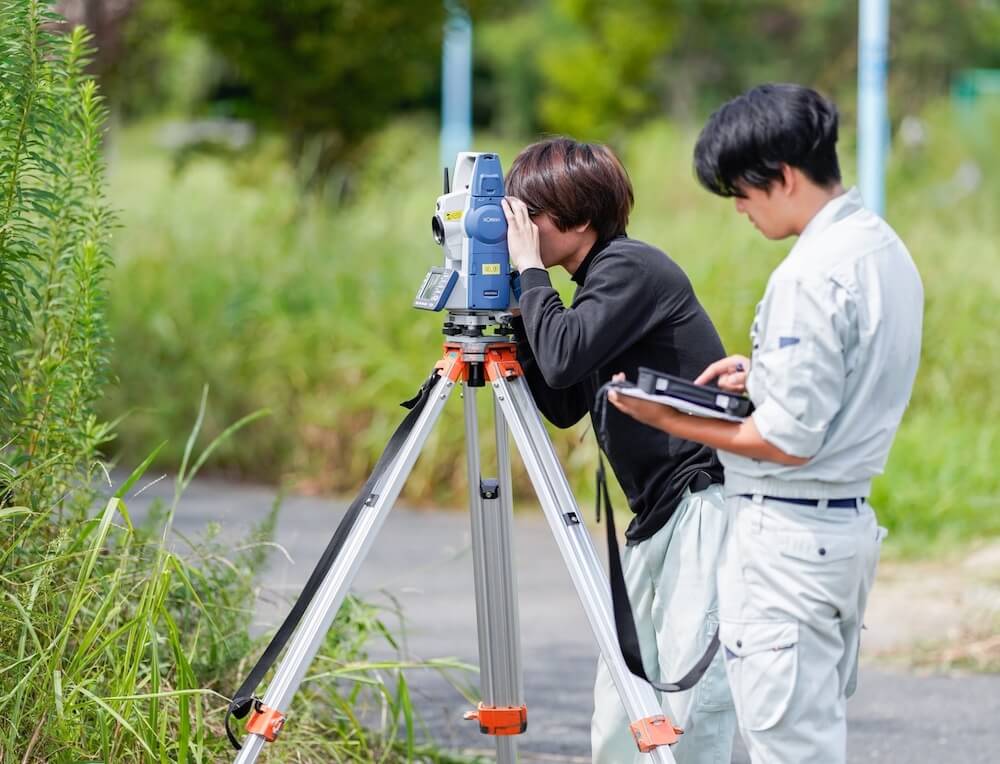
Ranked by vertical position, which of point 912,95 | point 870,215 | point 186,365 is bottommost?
point 186,365

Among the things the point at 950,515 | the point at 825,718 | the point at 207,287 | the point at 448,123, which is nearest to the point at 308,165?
the point at 207,287

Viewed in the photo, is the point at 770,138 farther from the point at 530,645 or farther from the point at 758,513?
the point at 530,645

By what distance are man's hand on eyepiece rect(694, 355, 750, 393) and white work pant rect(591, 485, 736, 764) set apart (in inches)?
18.6

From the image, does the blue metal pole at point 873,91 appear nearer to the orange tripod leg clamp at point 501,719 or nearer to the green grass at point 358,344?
the green grass at point 358,344

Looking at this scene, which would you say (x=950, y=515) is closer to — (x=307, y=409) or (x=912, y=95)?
(x=307, y=409)

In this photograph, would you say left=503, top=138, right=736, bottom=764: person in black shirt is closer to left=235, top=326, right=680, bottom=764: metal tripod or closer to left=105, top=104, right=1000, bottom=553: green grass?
left=235, top=326, right=680, bottom=764: metal tripod

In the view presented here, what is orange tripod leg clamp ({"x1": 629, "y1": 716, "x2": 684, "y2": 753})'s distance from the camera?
295cm

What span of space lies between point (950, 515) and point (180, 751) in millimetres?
4998

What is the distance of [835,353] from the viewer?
8.25ft

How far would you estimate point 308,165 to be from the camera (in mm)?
11633

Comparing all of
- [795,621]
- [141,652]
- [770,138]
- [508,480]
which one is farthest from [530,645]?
[770,138]

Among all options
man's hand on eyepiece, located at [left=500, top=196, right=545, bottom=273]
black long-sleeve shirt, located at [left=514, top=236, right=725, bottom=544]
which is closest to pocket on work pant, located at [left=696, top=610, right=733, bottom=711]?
black long-sleeve shirt, located at [left=514, top=236, right=725, bottom=544]

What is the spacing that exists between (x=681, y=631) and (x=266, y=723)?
2.93 feet

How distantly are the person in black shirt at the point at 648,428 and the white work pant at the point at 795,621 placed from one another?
1.77 feet
